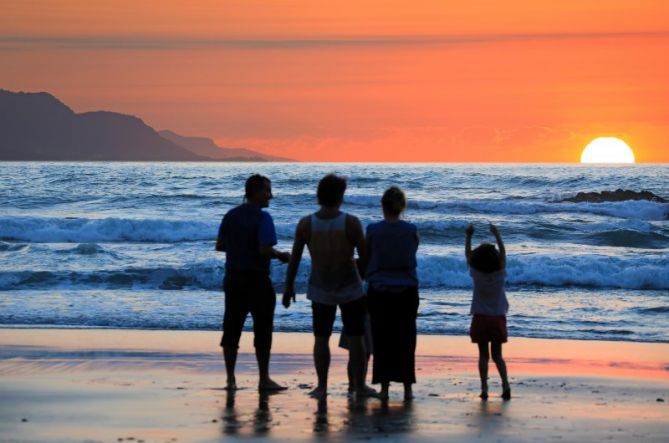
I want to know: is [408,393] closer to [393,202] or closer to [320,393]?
[320,393]

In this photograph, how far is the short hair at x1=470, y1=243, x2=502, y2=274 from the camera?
8641 mm

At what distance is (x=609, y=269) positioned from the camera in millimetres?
21781

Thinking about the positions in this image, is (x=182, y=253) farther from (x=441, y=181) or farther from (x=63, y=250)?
(x=441, y=181)

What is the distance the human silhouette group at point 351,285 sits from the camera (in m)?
8.09

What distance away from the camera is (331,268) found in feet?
26.5

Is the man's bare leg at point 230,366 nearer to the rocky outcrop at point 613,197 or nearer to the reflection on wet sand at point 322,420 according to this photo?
the reflection on wet sand at point 322,420

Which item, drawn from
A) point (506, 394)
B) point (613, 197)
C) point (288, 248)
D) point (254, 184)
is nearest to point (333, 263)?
point (254, 184)

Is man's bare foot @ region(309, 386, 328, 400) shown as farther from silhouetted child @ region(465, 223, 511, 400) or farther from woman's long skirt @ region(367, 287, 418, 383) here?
silhouetted child @ region(465, 223, 511, 400)

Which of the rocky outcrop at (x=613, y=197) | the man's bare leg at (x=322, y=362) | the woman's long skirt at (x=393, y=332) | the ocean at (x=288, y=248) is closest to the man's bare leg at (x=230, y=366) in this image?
the man's bare leg at (x=322, y=362)

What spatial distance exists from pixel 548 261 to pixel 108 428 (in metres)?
16.3

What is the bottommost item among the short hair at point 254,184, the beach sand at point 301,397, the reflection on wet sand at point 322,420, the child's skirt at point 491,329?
the beach sand at point 301,397

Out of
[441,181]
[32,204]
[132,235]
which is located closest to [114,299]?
[132,235]

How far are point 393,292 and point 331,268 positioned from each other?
51 centimetres

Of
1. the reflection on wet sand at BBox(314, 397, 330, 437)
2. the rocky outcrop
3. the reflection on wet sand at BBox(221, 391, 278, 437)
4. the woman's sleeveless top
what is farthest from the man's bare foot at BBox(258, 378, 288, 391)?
the rocky outcrop
